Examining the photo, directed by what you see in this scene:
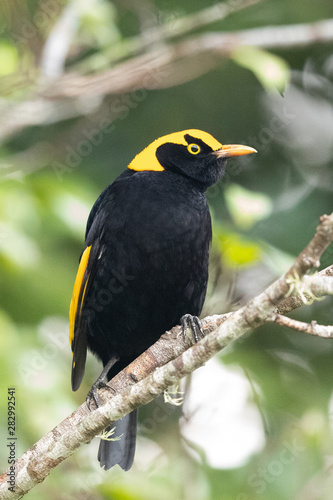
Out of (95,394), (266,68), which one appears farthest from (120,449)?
(266,68)

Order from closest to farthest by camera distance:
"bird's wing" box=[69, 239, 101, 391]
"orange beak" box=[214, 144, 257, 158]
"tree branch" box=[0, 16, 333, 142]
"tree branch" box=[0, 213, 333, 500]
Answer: "tree branch" box=[0, 213, 333, 500] < "bird's wing" box=[69, 239, 101, 391] < "orange beak" box=[214, 144, 257, 158] < "tree branch" box=[0, 16, 333, 142]

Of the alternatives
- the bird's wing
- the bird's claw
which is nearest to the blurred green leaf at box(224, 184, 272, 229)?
the bird's wing

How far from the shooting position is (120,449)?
362cm

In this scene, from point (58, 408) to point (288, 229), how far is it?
6.81 feet

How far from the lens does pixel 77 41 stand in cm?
539

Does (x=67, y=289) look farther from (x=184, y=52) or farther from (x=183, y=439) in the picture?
(x=184, y=52)

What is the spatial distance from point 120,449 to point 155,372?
1.24 m

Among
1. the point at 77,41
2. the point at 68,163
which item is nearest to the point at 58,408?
the point at 68,163

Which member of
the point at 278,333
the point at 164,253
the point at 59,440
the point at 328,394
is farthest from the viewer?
the point at 278,333

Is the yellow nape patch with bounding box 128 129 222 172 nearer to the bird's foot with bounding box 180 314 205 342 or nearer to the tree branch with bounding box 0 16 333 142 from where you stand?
the tree branch with bounding box 0 16 333 142

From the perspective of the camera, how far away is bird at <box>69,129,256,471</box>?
344 cm

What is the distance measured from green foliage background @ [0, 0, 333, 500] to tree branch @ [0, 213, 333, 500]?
72 cm

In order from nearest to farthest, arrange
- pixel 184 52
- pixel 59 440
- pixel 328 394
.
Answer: pixel 59 440 < pixel 184 52 < pixel 328 394

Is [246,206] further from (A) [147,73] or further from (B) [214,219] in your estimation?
(A) [147,73]
